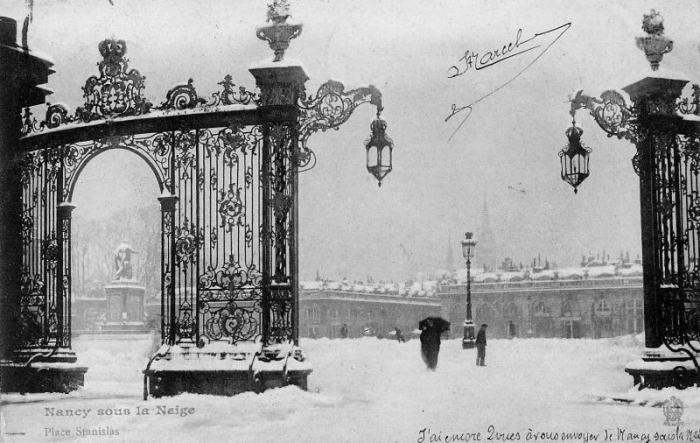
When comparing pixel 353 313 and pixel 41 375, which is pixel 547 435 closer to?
pixel 41 375

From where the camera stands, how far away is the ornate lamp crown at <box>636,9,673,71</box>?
12594 mm

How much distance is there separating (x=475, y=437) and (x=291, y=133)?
5.02m

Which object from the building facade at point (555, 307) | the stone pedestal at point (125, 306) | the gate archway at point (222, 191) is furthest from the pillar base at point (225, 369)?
the building facade at point (555, 307)

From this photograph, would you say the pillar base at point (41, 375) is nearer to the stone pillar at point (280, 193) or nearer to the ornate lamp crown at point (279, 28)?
the stone pillar at point (280, 193)

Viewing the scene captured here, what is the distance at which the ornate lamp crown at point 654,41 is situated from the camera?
12594 mm

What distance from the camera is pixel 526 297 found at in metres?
77.1

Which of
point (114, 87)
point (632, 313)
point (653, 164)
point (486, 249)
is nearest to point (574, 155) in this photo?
point (653, 164)

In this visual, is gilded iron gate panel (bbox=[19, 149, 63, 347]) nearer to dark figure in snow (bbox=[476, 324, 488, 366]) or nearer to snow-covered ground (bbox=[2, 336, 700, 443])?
snow-covered ground (bbox=[2, 336, 700, 443])

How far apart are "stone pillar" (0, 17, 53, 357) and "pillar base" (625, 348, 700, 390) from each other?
9.08 m

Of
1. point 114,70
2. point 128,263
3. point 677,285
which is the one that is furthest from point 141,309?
point 677,285

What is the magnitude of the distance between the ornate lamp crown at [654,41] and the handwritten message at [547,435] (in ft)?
17.9

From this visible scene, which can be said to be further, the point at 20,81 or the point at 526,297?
the point at 526,297

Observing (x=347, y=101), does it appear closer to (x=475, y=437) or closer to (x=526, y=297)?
(x=475, y=437)

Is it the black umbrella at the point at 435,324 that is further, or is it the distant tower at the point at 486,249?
the distant tower at the point at 486,249
